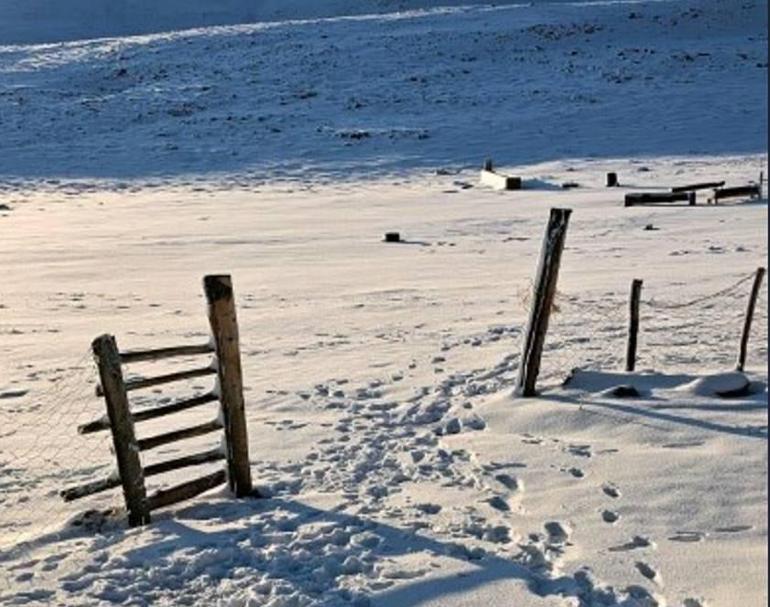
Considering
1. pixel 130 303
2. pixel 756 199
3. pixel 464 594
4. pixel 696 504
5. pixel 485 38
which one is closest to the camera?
pixel 464 594

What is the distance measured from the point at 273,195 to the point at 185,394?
20.8 m

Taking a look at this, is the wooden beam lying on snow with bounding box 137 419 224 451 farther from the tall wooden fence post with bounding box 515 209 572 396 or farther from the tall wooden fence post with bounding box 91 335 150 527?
the tall wooden fence post with bounding box 515 209 572 396

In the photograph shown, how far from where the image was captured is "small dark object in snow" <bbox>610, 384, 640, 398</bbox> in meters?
8.77

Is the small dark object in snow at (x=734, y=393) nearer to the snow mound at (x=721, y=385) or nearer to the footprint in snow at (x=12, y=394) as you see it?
the snow mound at (x=721, y=385)

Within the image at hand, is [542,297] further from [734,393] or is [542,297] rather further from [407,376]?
[407,376]

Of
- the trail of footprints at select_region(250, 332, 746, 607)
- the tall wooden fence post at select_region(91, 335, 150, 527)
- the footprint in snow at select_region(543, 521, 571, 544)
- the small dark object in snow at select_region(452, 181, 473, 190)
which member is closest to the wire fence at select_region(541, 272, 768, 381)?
the trail of footprints at select_region(250, 332, 746, 607)

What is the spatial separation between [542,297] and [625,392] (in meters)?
1.06

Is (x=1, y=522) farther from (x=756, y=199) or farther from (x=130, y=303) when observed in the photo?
(x=756, y=199)

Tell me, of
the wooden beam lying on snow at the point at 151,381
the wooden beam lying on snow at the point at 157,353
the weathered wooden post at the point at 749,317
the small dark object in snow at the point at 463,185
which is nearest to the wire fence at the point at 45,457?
the wooden beam lying on snow at the point at 151,381

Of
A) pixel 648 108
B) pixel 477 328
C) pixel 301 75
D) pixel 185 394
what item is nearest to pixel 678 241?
pixel 477 328

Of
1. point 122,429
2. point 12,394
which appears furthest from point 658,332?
point 12,394

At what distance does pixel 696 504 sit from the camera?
6457 millimetres

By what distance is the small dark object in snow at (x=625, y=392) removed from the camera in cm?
877

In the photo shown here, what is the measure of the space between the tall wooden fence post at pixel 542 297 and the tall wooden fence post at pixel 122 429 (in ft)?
11.8
